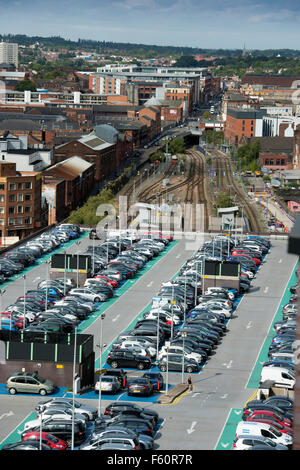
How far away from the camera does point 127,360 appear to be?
19.1 meters

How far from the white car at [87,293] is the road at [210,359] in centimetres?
45

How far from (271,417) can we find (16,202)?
22.4 m

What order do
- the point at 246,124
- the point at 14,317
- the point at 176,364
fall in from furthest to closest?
the point at 246,124
the point at 14,317
the point at 176,364

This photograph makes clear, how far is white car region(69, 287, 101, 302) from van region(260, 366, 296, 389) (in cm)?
724

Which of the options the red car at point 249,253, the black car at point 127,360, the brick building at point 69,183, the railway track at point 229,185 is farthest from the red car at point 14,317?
the brick building at point 69,183

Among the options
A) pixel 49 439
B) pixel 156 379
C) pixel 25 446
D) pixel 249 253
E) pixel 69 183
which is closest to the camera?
pixel 25 446

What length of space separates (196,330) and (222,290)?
4070 millimetres

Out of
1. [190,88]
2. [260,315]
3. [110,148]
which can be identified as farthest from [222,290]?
[190,88]

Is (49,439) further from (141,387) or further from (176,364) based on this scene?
(176,364)

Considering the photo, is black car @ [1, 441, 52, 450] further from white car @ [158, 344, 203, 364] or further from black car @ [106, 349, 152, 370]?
white car @ [158, 344, 203, 364]

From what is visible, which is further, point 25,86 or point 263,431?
point 25,86

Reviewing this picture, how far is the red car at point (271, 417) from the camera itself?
48.7ft

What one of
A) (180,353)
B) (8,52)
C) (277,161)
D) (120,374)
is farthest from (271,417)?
(8,52)

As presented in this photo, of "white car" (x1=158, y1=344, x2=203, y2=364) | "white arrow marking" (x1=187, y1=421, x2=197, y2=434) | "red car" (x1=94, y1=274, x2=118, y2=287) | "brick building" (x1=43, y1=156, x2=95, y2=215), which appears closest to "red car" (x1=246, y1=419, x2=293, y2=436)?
"white arrow marking" (x1=187, y1=421, x2=197, y2=434)
